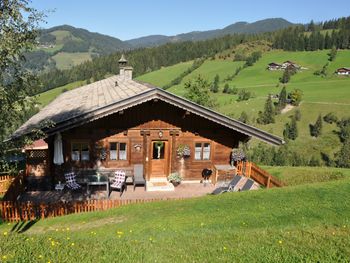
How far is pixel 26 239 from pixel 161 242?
3.84m

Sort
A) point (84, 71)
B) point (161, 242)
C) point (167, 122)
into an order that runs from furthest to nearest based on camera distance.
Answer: point (84, 71), point (167, 122), point (161, 242)

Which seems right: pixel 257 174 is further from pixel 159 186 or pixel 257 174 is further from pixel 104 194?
pixel 104 194

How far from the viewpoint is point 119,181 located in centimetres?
1727

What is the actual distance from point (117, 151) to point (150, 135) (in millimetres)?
1915

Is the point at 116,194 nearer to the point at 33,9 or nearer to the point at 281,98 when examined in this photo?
the point at 33,9

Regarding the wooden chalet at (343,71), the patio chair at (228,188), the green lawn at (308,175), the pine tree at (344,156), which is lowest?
the pine tree at (344,156)

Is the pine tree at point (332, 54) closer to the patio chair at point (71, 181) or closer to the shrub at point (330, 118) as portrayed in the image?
the shrub at point (330, 118)

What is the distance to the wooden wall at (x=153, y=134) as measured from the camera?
698 inches

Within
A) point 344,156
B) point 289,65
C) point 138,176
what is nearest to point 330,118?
point 344,156

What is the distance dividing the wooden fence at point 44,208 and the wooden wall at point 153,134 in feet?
12.5

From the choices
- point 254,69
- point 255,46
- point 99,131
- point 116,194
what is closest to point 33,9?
point 99,131

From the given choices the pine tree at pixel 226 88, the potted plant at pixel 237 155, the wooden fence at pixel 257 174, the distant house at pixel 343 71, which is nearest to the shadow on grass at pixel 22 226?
the potted plant at pixel 237 155

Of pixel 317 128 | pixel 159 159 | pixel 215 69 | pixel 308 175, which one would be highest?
pixel 215 69

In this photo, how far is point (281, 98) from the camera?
88188 mm
